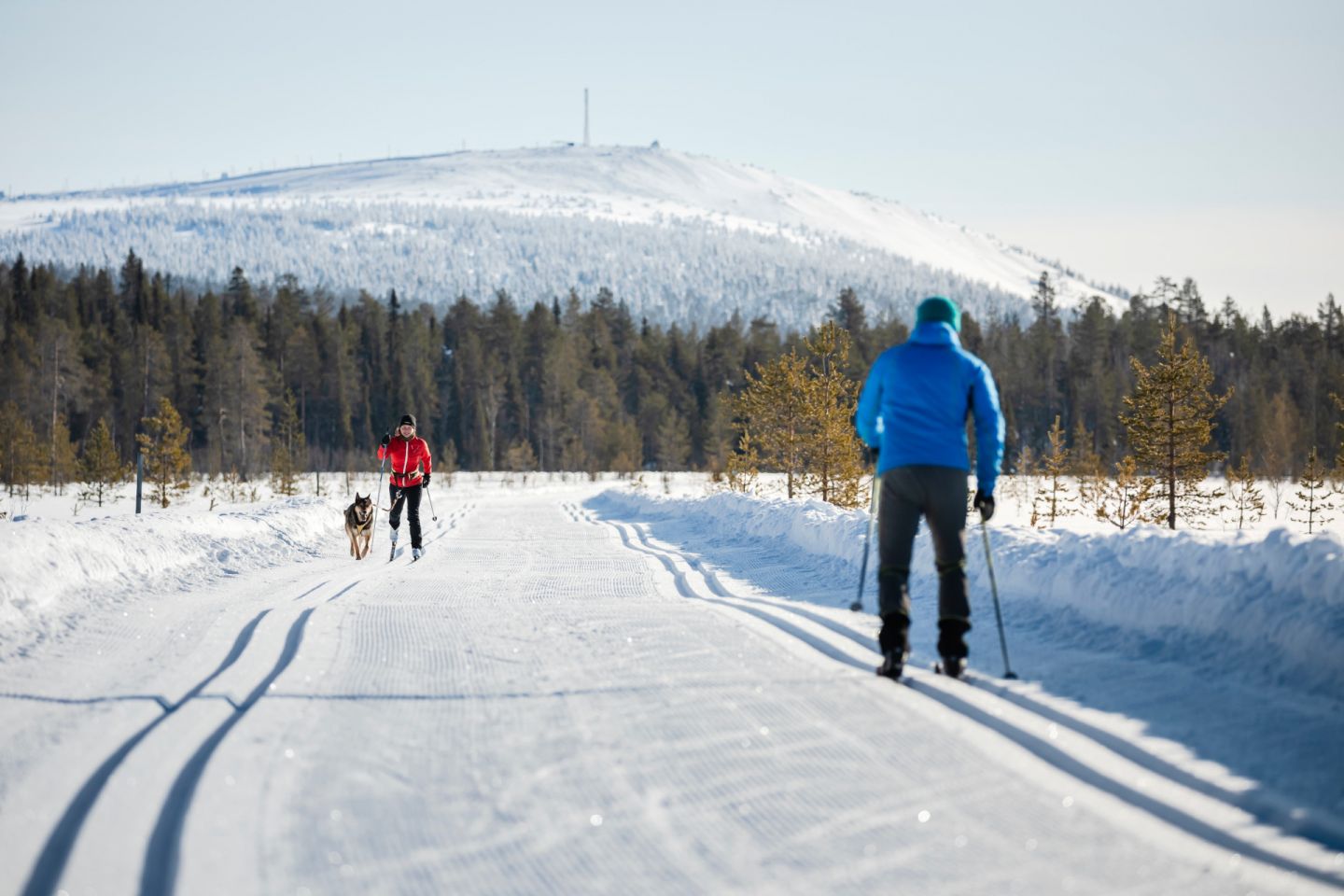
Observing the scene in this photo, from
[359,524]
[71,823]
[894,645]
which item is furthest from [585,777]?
[359,524]

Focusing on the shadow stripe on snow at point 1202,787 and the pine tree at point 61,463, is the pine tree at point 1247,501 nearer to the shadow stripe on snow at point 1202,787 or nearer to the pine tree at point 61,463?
the shadow stripe on snow at point 1202,787

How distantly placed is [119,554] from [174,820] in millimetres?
7824

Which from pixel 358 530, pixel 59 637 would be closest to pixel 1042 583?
pixel 59 637

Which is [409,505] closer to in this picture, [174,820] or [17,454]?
[174,820]

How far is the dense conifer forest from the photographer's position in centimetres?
Answer: 7388

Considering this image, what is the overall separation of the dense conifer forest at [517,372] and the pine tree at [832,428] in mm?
36360

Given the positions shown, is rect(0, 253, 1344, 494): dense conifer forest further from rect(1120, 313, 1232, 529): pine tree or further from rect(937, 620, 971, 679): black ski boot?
rect(937, 620, 971, 679): black ski boot

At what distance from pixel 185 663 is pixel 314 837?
11.4 ft

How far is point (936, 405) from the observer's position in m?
5.78

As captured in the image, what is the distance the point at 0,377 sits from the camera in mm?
67125

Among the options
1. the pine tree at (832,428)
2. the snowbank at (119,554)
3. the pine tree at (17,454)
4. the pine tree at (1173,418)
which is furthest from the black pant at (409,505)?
the pine tree at (17,454)

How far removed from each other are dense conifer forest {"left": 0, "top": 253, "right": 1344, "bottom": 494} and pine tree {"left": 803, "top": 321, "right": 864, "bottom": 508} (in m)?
36.4

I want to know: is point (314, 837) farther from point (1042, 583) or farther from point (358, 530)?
point (358, 530)

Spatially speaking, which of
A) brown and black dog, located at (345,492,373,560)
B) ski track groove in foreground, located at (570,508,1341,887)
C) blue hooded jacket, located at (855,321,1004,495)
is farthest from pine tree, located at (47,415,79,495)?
ski track groove in foreground, located at (570,508,1341,887)
